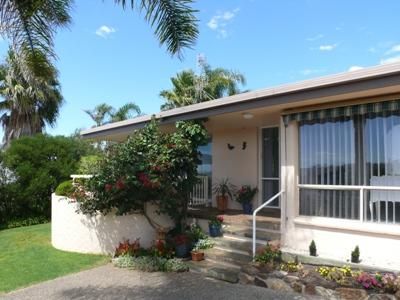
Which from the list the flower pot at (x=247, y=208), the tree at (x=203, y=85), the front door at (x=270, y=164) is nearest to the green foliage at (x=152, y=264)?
the flower pot at (x=247, y=208)

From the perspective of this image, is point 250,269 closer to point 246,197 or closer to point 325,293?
point 325,293

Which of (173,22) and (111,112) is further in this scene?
→ (111,112)

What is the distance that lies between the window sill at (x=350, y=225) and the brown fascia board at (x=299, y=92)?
247 centimetres

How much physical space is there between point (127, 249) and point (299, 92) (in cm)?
550

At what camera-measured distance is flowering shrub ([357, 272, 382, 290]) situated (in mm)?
6504

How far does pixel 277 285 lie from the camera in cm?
743

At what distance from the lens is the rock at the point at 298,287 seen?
282 inches

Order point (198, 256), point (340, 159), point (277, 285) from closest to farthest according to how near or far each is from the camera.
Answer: point (277, 285) → point (340, 159) → point (198, 256)

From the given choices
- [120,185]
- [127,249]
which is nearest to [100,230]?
[127,249]

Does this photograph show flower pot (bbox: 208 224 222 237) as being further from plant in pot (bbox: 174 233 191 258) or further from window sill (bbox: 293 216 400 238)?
window sill (bbox: 293 216 400 238)

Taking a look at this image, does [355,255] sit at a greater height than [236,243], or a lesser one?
greater

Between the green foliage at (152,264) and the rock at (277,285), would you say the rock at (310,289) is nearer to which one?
the rock at (277,285)

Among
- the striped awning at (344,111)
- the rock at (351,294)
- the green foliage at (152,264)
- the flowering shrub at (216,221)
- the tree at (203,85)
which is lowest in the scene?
the green foliage at (152,264)

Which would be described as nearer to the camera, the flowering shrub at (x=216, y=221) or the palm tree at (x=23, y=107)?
the flowering shrub at (x=216, y=221)
